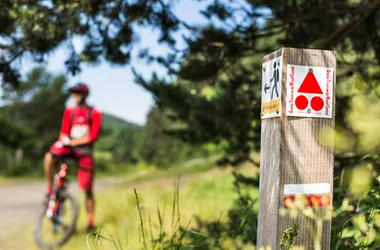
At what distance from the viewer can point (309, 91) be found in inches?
84.2

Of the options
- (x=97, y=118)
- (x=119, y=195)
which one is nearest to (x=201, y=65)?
(x=97, y=118)

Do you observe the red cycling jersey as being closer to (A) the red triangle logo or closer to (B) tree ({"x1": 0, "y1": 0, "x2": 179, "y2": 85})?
(B) tree ({"x1": 0, "y1": 0, "x2": 179, "y2": 85})

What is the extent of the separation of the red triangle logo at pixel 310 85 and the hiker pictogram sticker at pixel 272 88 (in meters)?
0.11

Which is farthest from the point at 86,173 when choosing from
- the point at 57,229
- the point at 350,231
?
the point at 350,231

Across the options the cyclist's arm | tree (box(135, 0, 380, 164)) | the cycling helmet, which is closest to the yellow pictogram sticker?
tree (box(135, 0, 380, 164))

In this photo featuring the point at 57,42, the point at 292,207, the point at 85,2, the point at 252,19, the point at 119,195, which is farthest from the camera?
the point at 119,195

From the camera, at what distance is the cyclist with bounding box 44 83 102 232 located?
5852 mm

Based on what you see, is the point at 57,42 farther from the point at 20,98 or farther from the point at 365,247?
the point at 20,98

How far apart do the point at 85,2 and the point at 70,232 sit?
314 cm

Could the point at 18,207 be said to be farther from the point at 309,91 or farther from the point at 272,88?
the point at 309,91

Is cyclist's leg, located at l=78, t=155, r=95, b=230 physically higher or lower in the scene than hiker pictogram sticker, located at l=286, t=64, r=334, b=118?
lower

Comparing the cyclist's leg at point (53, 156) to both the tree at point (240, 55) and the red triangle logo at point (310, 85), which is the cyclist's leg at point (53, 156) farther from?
the red triangle logo at point (310, 85)

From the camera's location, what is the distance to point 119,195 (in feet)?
32.2

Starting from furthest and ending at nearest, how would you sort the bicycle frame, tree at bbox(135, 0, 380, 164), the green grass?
the bicycle frame → the green grass → tree at bbox(135, 0, 380, 164)
